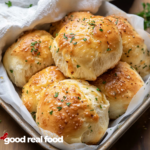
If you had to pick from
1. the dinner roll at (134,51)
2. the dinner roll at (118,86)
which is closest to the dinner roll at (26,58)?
the dinner roll at (118,86)

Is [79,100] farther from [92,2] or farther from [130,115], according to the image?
[92,2]

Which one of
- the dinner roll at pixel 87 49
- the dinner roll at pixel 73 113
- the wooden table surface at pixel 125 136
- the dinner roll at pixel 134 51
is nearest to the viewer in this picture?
the dinner roll at pixel 73 113

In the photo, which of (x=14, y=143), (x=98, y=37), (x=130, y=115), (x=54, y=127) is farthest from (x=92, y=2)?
(x=14, y=143)

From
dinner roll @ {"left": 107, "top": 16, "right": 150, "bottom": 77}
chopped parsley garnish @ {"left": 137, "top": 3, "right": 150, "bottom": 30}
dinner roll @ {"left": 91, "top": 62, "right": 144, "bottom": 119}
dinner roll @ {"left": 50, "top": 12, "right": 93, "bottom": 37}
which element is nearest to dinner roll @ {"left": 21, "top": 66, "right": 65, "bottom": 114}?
dinner roll @ {"left": 91, "top": 62, "right": 144, "bottom": 119}

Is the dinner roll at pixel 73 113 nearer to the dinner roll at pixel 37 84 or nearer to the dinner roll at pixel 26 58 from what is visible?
the dinner roll at pixel 37 84

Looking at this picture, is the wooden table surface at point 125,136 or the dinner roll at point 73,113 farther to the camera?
the wooden table surface at point 125,136

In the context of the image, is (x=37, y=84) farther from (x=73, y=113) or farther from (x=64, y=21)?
(x=64, y=21)

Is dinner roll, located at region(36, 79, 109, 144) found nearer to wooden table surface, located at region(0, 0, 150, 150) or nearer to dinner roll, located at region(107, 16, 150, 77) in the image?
wooden table surface, located at region(0, 0, 150, 150)

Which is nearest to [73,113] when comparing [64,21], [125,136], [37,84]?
[37,84]
